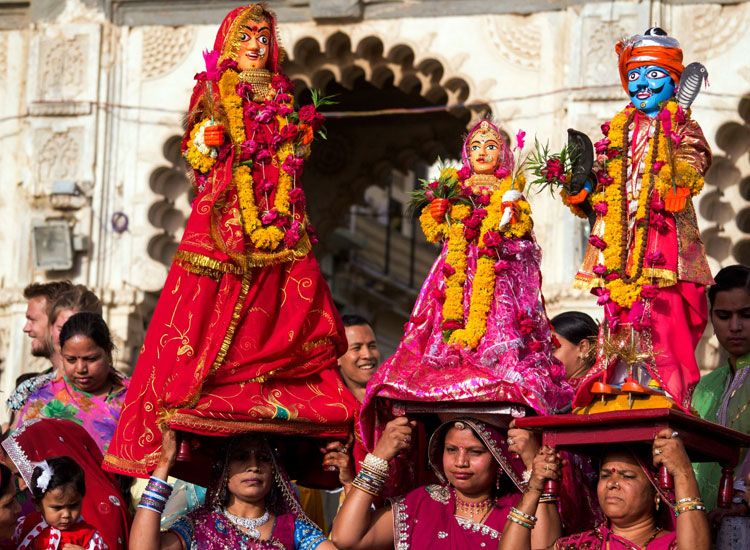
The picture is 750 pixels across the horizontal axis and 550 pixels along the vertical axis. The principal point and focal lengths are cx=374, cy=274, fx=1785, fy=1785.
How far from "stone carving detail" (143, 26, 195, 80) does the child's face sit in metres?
6.43

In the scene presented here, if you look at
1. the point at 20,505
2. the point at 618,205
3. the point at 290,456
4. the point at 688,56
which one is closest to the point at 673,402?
the point at 618,205

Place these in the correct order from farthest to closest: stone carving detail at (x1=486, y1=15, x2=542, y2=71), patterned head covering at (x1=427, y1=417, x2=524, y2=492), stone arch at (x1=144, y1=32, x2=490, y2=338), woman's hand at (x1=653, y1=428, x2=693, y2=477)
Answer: stone arch at (x1=144, y1=32, x2=490, y2=338)
stone carving detail at (x1=486, y1=15, x2=542, y2=71)
patterned head covering at (x1=427, y1=417, x2=524, y2=492)
woman's hand at (x1=653, y1=428, x2=693, y2=477)

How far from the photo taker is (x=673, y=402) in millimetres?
5910

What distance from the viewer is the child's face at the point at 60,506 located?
6.20 meters

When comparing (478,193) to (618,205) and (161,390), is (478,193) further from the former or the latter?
(161,390)

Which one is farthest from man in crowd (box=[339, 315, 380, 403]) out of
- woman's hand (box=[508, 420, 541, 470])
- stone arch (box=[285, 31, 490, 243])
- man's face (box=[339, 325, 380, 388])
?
stone arch (box=[285, 31, 490, 243])

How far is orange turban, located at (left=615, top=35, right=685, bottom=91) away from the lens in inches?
272

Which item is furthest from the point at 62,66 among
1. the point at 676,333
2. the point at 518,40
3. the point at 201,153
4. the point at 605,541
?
the point at 605,541

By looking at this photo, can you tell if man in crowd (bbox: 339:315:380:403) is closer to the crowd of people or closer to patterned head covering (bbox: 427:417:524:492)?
the crowd of people

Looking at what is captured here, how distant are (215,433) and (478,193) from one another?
1.41 m

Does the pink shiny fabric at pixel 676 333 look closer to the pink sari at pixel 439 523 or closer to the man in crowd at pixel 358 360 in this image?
the pink sari at pixel 439 523

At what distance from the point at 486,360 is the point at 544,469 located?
0.81 m

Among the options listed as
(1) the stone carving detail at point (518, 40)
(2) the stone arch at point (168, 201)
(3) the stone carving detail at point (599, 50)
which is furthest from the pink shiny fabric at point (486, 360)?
(2) the stone arch at point (168, 201)

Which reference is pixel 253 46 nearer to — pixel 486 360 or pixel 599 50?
pixel 486 360
